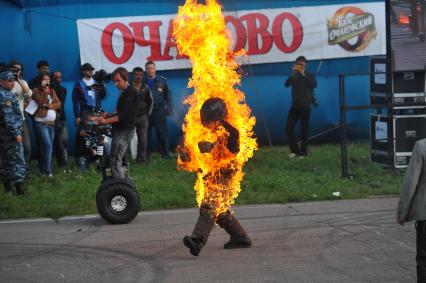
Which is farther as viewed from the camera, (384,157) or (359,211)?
(384,157)

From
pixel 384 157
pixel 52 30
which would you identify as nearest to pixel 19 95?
pixel 52 30

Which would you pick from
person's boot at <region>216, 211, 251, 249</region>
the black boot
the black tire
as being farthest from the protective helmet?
the black tire

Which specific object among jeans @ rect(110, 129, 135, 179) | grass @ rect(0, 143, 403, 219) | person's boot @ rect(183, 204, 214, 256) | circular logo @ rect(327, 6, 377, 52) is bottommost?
grass @ rect(0, 143, 403, 219)

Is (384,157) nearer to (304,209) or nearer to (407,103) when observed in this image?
(407,103)

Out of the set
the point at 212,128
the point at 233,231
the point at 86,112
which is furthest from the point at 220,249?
the point at 86,112

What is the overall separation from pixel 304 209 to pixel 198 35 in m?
3.51

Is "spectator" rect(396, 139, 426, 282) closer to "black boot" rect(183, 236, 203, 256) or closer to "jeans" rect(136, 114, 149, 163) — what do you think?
"black boot" rect(183, 236, 203, 256)

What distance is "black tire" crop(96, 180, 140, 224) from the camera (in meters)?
9.92

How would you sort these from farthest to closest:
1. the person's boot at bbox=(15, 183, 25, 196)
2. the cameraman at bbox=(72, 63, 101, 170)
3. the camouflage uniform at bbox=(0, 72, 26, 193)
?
the cameraman at bbox=(72, 63, 101, 170) < the person's boot at bbox=(15, 183, 25, 196) < the camouflage uniform at bbox=(0, 72, 26, 193)

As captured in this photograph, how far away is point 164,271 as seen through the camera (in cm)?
749

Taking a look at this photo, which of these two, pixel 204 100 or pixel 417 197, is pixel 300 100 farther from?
pixel 417 197

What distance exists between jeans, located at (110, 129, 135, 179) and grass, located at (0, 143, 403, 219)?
2.72 ft

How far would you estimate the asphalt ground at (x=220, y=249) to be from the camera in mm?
7309

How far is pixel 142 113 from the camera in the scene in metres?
14.4
